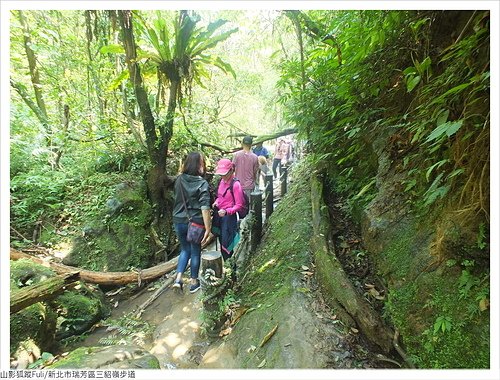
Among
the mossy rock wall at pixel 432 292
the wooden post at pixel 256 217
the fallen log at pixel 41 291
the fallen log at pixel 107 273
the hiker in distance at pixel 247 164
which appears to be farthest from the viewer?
the hiker in distance at pixel 247 164

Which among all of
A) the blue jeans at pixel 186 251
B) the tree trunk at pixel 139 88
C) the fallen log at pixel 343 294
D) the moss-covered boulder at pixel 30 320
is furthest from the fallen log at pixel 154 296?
the fallen log at pixel 343 294

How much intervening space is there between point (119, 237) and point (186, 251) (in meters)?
2.40

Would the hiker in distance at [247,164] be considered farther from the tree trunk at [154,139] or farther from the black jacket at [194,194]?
the tree trunk at [154,139]

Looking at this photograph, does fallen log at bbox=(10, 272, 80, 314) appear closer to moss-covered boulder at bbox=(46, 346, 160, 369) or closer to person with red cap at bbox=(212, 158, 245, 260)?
moss-covered boulder at bbox=(46, 346, 160, 369)

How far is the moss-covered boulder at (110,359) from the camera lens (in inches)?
82.4

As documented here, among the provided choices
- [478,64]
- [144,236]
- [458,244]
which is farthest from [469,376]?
[144,236]

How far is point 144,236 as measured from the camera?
5.52 metres

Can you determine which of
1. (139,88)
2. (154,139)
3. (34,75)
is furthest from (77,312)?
(34,75)

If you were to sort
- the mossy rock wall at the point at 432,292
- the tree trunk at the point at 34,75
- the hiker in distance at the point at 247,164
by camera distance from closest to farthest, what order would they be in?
the mossy rock wall at the point at 432,292
the hiker in distance at the point at 247,164
the tree trunk at the point at 34,75

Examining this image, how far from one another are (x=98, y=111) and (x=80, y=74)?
3.11ft

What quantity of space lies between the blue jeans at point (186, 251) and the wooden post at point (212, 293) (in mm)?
505

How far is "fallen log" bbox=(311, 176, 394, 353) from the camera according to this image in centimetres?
213

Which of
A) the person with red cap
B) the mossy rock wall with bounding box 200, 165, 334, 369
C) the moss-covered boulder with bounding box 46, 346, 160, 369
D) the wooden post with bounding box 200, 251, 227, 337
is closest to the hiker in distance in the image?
the person with red cap

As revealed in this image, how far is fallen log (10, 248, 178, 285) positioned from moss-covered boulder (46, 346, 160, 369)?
2300 millimetres
